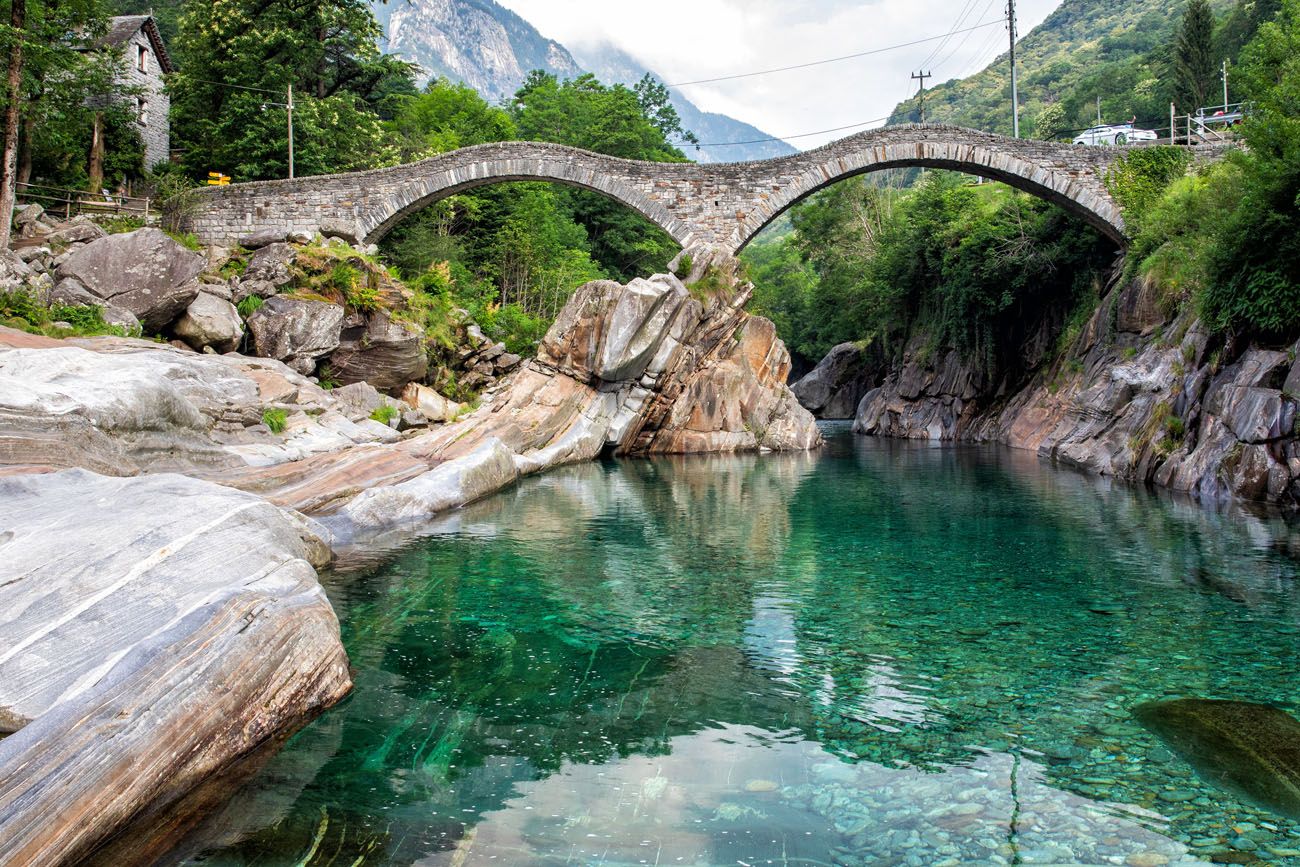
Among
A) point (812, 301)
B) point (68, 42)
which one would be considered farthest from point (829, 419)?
point (68, 42)

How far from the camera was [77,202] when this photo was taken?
80.9 ft

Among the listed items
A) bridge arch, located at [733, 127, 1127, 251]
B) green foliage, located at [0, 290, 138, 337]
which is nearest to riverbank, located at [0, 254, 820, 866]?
green foliage, located at [0, 290, 138, 337]

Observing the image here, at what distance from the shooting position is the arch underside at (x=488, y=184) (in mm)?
27734

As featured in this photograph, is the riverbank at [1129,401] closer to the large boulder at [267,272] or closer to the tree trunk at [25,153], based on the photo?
the large boulder at [267,272]

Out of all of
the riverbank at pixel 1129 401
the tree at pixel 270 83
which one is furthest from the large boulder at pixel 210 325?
the riverbank at pixel 1129 401

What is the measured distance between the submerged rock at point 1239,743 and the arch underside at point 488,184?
2492cm

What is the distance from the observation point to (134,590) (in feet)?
16.4

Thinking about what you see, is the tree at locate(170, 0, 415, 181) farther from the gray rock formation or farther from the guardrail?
the gray rock formation

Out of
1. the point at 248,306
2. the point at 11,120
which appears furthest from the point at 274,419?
the point at 11,120

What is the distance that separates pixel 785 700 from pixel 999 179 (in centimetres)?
2705

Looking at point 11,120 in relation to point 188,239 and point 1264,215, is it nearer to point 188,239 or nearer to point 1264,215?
point 188,239

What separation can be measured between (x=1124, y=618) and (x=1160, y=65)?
6840 centimetres

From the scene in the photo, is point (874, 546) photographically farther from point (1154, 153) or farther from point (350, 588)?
point (1154, 153)

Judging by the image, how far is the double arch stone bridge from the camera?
2688cm
